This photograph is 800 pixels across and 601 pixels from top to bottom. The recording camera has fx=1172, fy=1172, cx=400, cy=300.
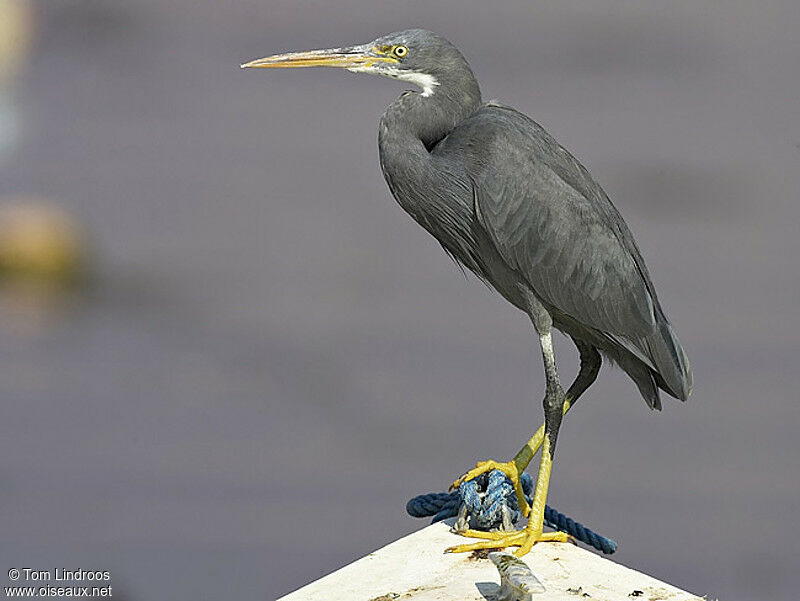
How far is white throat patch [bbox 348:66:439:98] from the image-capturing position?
295 cm

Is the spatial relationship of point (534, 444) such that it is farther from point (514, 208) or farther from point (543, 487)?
point (514, 208)

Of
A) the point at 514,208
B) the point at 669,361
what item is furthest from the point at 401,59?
the point at 669,361

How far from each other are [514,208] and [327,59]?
24.0 inches

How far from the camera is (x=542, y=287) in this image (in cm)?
293

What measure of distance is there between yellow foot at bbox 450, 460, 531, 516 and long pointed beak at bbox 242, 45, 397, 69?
1.04 m

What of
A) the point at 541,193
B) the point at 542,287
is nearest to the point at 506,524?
the point at 542,287

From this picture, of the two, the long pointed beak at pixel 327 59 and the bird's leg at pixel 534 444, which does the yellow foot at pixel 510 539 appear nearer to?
the bird's leg at pixel 534 444

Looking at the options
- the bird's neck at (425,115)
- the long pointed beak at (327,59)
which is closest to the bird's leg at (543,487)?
the bird's neck at (425,115)

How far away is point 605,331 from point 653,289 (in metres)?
0.22

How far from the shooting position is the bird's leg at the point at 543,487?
258 cm

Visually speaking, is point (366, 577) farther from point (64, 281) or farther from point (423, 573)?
point (64, 281)

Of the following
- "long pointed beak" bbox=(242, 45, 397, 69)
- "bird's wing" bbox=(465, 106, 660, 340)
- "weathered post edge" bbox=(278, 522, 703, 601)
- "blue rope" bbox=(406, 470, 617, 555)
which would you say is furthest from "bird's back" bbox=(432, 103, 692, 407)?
"weathered post edge" bbox=(278, 522, 703, 601)

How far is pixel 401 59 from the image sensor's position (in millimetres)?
2955

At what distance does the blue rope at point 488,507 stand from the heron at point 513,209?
0.07 m
